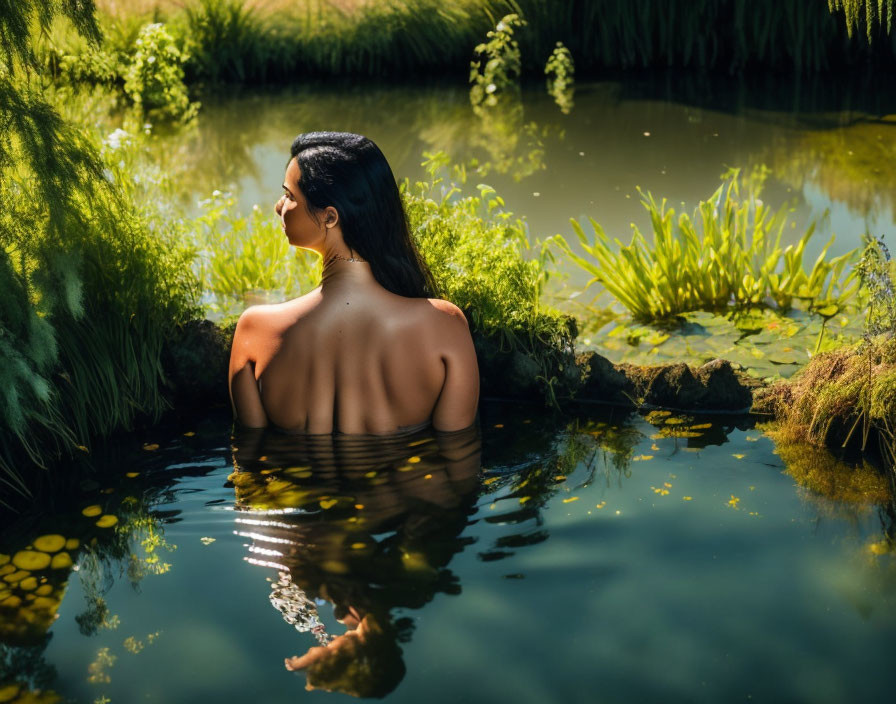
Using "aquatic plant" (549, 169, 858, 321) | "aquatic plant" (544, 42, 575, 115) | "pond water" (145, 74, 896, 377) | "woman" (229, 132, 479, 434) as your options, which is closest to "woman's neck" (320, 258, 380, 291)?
"woman" (229, 132, 479, 434)

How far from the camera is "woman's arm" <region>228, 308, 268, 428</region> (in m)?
3.49

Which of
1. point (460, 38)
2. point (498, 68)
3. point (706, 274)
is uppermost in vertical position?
point (460, 38)

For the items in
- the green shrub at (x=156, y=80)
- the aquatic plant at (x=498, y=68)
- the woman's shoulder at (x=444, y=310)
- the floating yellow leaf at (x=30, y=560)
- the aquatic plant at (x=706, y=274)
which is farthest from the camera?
the aquatic plant at (x=498, y=68)

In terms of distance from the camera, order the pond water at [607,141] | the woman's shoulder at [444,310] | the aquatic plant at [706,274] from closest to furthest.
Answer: the woman's shoulder at [444,310], the aquatic plant at [706,274], the pond water at [607,141]

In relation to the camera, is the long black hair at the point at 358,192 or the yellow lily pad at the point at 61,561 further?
the long black hair at the point at 358,192

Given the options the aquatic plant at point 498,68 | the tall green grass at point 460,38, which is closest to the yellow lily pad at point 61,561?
the aquatic plant at point 498,68

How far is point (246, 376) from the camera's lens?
355 centimetres

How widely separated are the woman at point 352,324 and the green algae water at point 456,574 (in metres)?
0.16

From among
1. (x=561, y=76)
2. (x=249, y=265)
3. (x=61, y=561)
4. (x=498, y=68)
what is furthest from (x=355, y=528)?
(x=561, y=76)

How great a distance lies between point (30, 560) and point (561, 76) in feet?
27.2

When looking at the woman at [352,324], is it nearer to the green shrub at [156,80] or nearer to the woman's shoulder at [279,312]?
the woman's shoulder at [279,312]

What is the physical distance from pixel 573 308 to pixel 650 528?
253cm

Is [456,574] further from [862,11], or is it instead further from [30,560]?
[862,11]

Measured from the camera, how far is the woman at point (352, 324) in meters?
3.32
